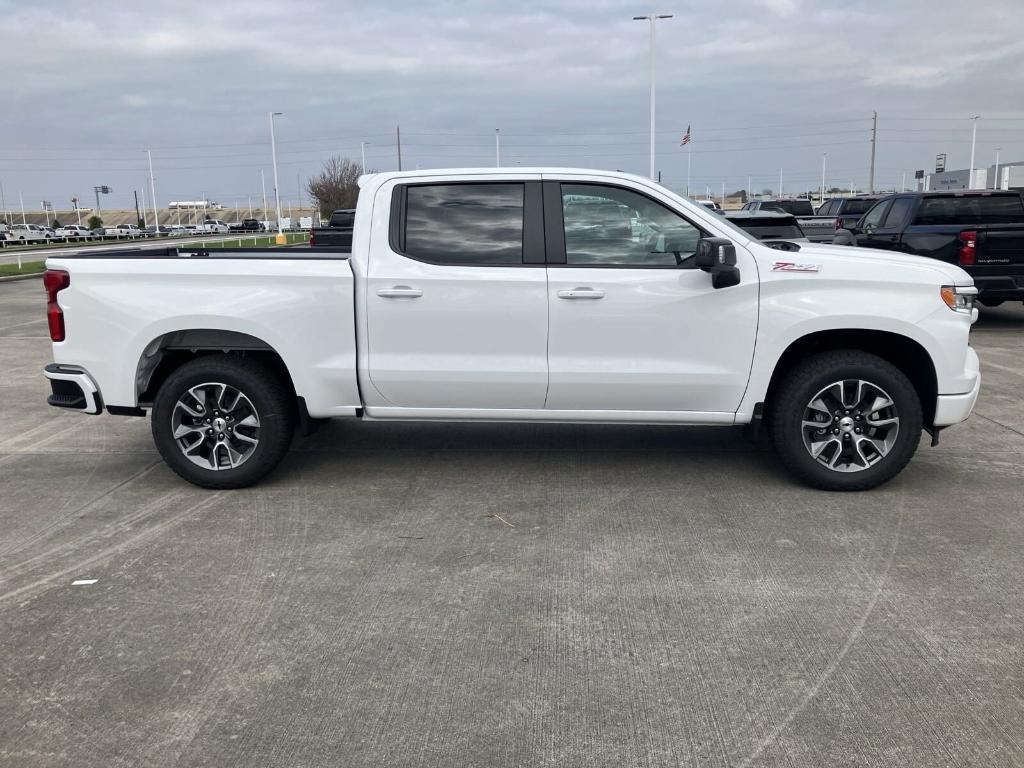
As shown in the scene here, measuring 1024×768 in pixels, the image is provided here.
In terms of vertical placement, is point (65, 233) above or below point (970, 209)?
below

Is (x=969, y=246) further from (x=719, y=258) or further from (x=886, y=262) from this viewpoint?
(x=719, y=258)

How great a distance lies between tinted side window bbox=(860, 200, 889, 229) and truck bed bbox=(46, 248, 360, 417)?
35.8 ft

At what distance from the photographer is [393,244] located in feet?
18.6

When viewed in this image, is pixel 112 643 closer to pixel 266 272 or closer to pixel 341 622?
pixel 341 622

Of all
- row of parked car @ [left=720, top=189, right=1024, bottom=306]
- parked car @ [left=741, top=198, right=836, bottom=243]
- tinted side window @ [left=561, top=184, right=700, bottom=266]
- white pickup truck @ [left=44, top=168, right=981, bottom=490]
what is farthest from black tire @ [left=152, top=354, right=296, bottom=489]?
parked car @ [left=741, top=198, right=836, bottom=243]

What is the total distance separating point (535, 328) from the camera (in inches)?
218

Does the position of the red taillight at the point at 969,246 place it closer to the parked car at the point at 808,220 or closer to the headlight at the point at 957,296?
the parked car at the point at 808,220

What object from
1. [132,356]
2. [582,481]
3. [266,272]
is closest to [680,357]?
[582,481]

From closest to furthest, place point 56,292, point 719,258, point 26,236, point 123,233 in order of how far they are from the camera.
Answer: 1. point 719,258
2. point 56,292
3. point 26,236
4. point 123,233

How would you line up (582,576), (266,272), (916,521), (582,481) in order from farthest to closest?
(582,481) < (266,272) < (916,521) < (582,576)

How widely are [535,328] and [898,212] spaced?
9990 millimetres

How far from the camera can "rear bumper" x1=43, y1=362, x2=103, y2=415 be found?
5.73m

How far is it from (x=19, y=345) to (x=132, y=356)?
25.7ft

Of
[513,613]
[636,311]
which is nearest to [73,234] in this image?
[636,311]
